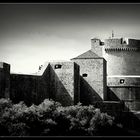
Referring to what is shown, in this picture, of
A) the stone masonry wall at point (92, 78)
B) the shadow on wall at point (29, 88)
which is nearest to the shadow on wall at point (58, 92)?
the shadow on wall at point (29, 88)

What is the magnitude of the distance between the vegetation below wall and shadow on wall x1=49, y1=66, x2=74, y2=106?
1550mm

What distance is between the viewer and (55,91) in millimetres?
18938

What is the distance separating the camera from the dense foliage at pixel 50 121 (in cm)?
1253

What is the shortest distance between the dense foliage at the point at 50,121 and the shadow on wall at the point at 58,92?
4.88ft

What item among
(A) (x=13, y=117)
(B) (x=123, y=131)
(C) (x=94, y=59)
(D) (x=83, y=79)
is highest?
(C) (x=94, y=59)

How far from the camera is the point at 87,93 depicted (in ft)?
70.7

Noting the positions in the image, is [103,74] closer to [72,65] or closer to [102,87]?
[102,87]

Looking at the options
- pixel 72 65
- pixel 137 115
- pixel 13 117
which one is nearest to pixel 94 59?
pixel 72 65

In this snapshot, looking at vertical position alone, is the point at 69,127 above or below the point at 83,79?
below

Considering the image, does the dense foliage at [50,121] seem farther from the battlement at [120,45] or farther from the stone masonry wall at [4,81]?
the battlement at [120,45]

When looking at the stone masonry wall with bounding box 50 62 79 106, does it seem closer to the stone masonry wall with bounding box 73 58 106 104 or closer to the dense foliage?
the dense foliage

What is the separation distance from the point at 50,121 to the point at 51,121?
0.05 metres

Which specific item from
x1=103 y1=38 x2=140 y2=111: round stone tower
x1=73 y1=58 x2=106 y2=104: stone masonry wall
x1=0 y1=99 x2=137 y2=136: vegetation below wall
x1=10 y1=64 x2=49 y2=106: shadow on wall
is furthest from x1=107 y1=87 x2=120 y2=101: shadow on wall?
x1=10 y1=64 x2=49 y2=106: shadow on wall

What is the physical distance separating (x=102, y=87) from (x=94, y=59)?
204 cm
